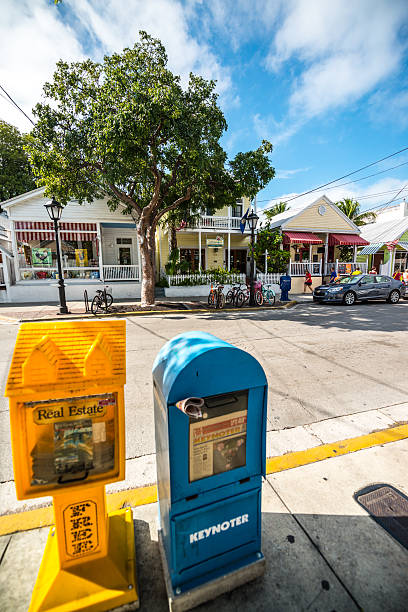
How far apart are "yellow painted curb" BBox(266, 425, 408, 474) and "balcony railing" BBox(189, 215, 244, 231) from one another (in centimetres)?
1658

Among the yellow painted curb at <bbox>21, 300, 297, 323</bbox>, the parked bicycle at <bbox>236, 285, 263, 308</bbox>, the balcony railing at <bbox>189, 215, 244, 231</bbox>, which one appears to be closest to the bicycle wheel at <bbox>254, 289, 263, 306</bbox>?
the parked bicycle at <bbox>236, 285, 263, 308</bbox>

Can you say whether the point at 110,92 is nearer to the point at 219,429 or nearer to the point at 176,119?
the point at 176,119

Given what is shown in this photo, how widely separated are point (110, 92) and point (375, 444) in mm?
11850

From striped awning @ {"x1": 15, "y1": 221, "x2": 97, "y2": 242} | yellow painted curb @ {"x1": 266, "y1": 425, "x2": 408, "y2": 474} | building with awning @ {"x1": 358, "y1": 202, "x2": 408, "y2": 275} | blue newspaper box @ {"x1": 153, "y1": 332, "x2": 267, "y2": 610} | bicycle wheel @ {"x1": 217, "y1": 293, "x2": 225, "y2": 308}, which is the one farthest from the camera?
building with awning @ {"x1": 358, "y1": 202, "x2": 408, "y2": 275}

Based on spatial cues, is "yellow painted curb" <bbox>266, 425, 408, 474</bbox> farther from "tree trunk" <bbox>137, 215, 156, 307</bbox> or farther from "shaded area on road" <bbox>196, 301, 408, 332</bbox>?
"tree trunk" <bbox>137, 215, 156, 307</bbox>

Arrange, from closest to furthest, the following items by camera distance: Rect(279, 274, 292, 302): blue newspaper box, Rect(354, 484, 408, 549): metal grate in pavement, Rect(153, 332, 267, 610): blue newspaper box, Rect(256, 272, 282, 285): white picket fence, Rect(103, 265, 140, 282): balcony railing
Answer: Rect(153, 332, 267, 610): blue newspaper box → Rect(354, 484, 408, 549): metal grate in pavement → Rect(279, 274, 292, 302): blue newspaper box → Rect(103, 265, 140, 282): balcony railing → Rect(256, 272, 282, 285): white picket fence

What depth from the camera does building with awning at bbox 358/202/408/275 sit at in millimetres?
23812

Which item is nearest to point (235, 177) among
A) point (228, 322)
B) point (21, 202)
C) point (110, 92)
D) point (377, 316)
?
point (110, 92)

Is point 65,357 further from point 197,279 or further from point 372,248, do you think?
point 372,248

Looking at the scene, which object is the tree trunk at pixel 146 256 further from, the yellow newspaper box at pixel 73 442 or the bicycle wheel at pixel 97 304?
the yellow newspaper box at pixel 73 442

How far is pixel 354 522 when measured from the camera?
2.02 m

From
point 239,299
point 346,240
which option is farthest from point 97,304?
point 346,240

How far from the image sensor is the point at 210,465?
4.93ft

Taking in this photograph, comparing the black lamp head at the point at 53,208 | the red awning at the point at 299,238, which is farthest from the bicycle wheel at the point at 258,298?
the black lamp head at the point at 53,208
